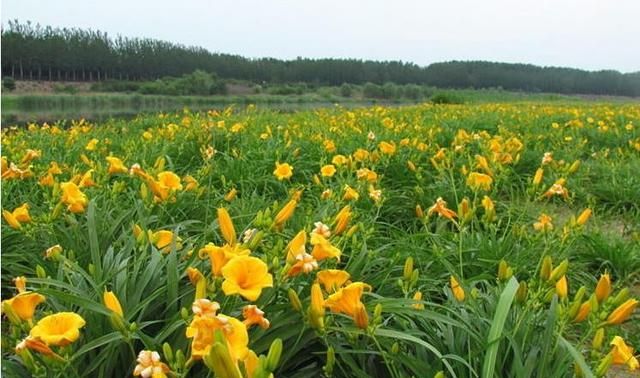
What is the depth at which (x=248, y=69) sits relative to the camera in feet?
258

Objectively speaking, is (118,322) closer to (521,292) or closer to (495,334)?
(495,334)

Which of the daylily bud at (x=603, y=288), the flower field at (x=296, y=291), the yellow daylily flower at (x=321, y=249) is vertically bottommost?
the flower field at (x=296, y=291)

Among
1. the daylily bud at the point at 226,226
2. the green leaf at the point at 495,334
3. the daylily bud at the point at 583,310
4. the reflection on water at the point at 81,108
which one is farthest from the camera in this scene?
the reflection on water at the point at 81,108

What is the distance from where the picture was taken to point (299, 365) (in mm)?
1380

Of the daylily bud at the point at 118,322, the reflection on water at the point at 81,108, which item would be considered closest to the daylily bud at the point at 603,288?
the daylily bud at the point at 118,322

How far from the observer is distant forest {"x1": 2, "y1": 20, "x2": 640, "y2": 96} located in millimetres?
63500

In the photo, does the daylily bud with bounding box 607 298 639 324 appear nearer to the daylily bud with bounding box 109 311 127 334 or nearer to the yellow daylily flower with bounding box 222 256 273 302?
the yellow daylily flower with bounding box 222 256 273 302

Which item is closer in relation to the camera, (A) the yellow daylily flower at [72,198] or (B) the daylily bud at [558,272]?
(B) the daylily bud at [558,272]

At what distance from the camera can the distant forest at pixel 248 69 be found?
63.5 m

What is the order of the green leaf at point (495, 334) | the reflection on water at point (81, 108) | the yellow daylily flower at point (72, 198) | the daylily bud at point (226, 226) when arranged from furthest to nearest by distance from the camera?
the reflection on water at point (81, 108)
the yellow daylily flower at point (72, 198)
the daylily bud at point (226, 226)
the green leaf at point (495, 334)

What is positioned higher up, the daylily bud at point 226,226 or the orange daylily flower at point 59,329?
the daylily bud at point 226,226

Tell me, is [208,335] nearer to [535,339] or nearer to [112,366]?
[112,366]

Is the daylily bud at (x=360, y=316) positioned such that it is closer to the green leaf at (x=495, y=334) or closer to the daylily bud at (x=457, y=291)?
the green leaf at (x=495, y=334)

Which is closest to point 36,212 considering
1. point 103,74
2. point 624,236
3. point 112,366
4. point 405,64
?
point 112,366
